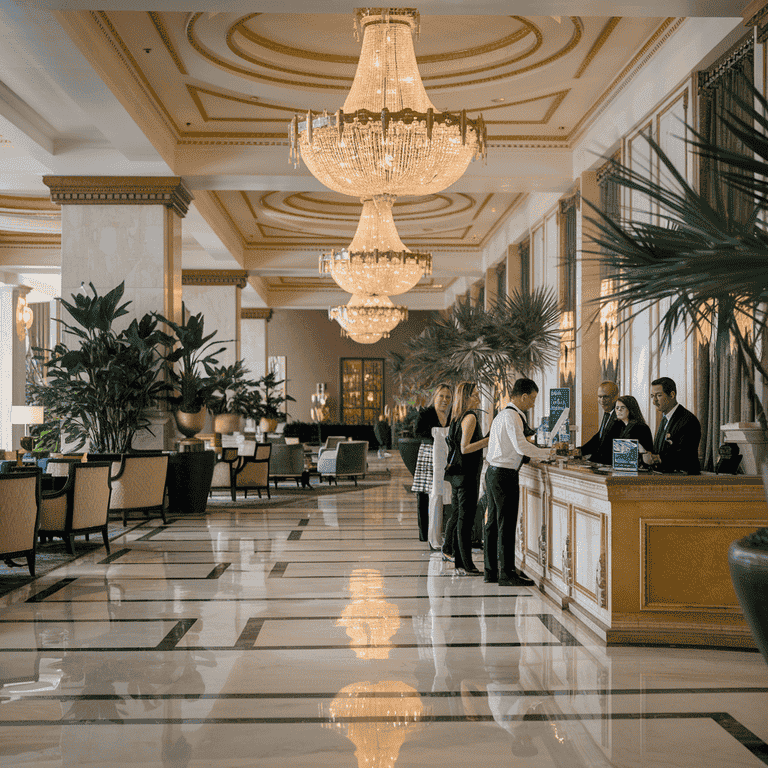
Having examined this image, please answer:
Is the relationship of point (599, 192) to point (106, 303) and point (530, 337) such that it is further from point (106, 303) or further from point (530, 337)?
point (106, 303)

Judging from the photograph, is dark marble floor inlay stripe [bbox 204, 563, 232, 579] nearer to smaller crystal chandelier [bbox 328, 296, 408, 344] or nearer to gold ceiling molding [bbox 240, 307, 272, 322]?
smaller crystal chandelier [bbox 328, 296, 408, 344]

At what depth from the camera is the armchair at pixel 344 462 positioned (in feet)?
49.8

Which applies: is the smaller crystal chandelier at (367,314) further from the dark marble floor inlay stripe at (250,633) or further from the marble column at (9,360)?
the dark marble floor inlay stripe at (250,633)

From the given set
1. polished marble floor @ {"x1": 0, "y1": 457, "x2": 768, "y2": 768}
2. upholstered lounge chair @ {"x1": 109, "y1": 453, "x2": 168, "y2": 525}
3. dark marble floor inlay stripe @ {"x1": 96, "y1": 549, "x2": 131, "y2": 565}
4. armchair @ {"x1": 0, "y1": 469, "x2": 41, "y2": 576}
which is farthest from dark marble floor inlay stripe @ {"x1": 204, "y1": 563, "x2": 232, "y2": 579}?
upholstered lounge chair @ {"x1": 109, "y1": 453, "x2": 168, "y2": 525}

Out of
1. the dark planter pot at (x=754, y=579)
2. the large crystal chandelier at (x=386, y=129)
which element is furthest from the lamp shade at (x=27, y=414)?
the dark planter pot at (x=754, y=579)

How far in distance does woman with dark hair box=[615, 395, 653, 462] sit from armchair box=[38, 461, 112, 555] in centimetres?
453

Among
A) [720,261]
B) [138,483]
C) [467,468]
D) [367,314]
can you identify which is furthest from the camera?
[367,314]

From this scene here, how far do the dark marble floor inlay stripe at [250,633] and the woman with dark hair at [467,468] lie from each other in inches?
78.8

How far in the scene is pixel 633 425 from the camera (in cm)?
A: 567

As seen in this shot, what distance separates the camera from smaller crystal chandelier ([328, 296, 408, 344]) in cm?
1427

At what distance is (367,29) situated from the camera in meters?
6.54

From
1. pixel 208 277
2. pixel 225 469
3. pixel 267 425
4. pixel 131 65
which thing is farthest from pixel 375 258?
pixel 267 425

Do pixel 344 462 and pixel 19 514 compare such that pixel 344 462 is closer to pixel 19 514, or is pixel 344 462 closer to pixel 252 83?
pixel 252 83

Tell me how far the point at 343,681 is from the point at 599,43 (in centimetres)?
638
